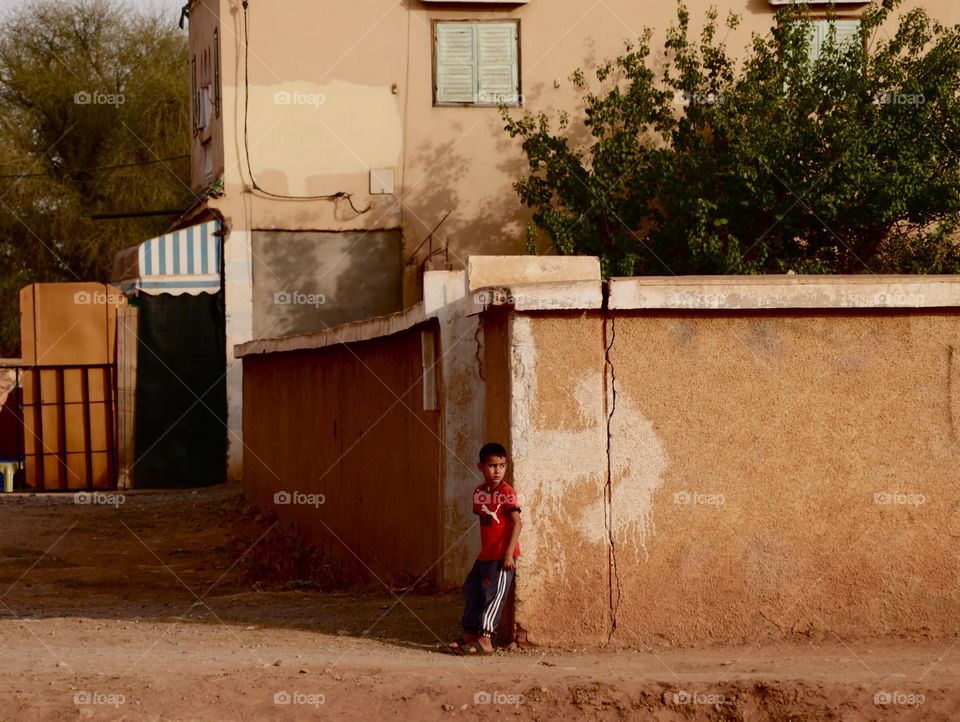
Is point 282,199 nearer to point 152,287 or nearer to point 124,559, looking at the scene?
point 152,287

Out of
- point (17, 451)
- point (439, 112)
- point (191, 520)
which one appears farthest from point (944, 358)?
point (17, 451)

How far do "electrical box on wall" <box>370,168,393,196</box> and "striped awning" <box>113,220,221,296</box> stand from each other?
6.91 ft

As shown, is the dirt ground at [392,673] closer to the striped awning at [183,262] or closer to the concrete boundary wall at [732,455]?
the concrete boundary wall at [732,455]

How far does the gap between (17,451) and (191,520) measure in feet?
15.2

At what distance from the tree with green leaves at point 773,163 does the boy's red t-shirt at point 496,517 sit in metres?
9.46

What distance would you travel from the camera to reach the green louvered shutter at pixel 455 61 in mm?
19109

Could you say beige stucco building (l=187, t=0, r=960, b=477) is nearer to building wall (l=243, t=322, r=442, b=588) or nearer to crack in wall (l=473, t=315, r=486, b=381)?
building wall (l=243, t=322, r=442, b=588)

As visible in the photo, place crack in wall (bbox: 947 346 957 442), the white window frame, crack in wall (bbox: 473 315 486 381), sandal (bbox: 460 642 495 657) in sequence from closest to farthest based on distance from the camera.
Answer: sandal (bbox: 460 642 495 657)
crack in wall (bbox: 947 346 957 442)
crack in wall (bbox: 473 315 486 381)
the white window frame

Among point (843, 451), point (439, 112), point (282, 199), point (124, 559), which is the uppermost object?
point (439, 112)

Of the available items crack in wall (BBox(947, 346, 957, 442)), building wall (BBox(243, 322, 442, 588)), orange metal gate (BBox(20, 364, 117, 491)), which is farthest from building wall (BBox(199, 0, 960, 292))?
crack in wall (BBox(947, 346, 957, 442))

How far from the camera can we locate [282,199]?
18.9m

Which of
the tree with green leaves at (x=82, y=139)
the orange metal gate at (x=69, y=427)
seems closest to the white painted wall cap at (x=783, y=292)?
the orange metal gate at (x=69, y=427)

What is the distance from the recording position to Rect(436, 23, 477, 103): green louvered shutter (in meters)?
19.1

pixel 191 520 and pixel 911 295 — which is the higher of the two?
pixel 911 295
